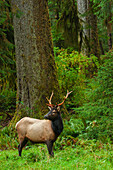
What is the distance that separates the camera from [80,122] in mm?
7805

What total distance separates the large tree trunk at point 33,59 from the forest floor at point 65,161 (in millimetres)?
2502

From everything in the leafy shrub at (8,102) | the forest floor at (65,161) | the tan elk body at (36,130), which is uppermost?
the tan elk body at (36,130)

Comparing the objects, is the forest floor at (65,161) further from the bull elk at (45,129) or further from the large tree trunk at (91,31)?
the large tree trunk at (91,31)

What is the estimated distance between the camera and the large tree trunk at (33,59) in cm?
812

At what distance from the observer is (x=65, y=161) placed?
4.90 m

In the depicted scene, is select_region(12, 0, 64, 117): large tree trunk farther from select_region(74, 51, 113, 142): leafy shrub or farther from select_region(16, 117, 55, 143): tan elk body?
select_region(16, 117, 55, 143): tan elk body

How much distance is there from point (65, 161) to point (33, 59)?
439 centimetres

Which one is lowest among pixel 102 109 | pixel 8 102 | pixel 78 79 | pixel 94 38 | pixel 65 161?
pixel 8 102

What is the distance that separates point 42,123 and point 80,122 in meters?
2.68

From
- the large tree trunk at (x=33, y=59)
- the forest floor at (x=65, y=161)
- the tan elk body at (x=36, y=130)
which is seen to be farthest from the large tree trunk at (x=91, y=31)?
the forest floor at (x=65, y=161)

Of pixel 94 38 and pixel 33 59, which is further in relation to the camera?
pixel 94 38

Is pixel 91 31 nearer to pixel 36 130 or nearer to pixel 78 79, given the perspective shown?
pixel 78 79

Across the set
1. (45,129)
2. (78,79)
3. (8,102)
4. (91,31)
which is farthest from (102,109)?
(91,31)

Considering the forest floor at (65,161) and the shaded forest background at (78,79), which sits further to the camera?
the shaded forest background at (78,79)
